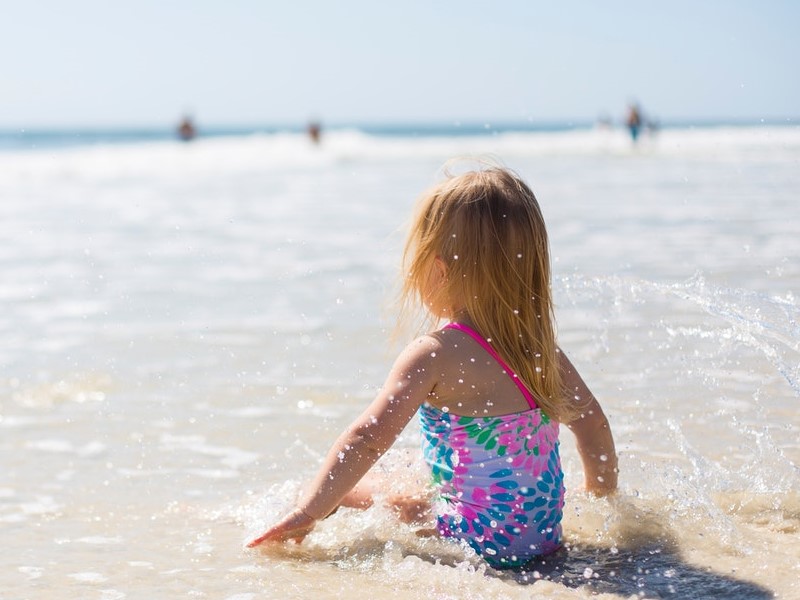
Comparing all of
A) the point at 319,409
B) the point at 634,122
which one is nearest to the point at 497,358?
the point at 319,409

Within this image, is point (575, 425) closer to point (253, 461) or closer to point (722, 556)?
point (722, 556)

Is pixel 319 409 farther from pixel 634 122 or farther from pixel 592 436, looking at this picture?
pixel 634 122

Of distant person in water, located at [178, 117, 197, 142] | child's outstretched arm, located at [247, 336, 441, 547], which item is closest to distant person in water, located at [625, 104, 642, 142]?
distant person in water, located at [178, 117, 197, 142]

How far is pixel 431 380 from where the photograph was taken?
2.62 metres

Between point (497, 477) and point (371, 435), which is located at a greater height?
point (371, 435)

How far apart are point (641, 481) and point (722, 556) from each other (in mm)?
700

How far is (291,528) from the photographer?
276cm

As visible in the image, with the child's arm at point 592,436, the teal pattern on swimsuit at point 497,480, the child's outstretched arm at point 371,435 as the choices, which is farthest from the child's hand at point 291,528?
the child's arm at point 592,436

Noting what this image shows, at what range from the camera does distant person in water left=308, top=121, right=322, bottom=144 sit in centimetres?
3188

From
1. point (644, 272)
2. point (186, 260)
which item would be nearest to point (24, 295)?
point (186, 260)

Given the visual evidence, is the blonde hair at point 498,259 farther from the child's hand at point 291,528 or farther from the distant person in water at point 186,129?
the distant person in water at point 186,129

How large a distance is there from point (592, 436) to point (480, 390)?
0.54m

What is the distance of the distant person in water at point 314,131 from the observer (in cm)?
3188

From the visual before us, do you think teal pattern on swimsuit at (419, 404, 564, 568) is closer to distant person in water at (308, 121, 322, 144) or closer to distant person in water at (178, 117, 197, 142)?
distant person in water at (308, 121, 322, 144)
